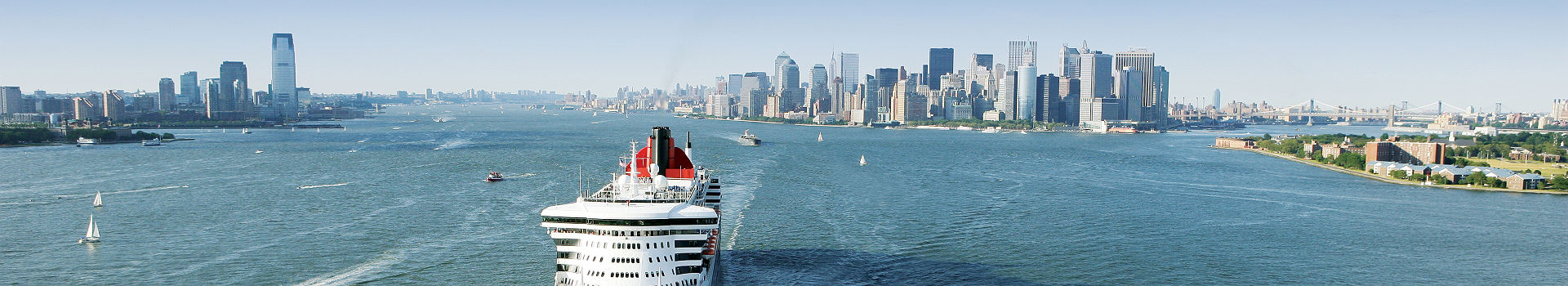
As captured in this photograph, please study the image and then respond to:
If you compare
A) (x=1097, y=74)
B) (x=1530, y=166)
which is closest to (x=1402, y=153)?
(x=1530, y=166)

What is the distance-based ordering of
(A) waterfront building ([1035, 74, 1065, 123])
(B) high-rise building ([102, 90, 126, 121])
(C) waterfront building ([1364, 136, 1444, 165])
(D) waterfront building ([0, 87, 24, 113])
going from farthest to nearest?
1. (A) waterfront building ([1035, 74, 1065, 123])
2. (D) waterfront building ([0, 87, 24, 113])
3. (B) high-rise building ([102, 90, 126, 121])
4. (C) waterfront building ([1364, 136, 1444, 165])

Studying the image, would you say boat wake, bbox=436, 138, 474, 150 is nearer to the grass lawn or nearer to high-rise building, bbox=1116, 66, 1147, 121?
the grass lawn

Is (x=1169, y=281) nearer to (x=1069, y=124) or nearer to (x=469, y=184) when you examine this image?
(x=469, y=184)

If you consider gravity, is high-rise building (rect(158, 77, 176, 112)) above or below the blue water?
above

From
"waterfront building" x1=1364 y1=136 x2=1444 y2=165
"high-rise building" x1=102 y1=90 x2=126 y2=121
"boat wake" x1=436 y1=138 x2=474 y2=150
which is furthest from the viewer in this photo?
"high-rise building" x1=102 y1=90 x2=126 y2=121

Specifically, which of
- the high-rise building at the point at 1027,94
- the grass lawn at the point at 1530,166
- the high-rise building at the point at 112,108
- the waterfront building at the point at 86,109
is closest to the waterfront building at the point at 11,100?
the waterfront building at the point at 86,109

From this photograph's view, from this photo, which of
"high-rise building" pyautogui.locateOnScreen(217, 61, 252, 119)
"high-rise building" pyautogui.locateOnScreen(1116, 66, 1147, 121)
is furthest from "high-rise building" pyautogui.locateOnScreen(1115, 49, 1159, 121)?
"high-rise building" pyautogui.locateOnScreen(217, 61, 252, 119)

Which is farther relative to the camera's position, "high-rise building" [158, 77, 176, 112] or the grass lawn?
"high-rise building" [158, 77, 176, 112]
